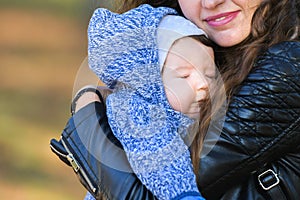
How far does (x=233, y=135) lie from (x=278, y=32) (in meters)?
0.27

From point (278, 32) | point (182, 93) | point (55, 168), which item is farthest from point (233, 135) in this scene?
point (55, 168)

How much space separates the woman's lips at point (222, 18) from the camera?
163cm

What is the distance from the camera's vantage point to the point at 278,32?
1588 millimetres

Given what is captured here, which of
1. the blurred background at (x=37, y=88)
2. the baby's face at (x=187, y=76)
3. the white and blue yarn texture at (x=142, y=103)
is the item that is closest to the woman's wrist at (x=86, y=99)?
the white and blue yarn texture at (x=142, y=103)

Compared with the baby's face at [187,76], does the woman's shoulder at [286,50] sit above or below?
above

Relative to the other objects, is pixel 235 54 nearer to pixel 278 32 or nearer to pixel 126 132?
pixel 278 32

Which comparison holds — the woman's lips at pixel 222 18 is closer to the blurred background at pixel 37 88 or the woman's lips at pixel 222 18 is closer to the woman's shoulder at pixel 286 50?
the woman's shoulder at pixel 286 50

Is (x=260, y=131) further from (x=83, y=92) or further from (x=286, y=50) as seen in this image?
(x=83, y=92)

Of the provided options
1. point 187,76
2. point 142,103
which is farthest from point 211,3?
point 142,103

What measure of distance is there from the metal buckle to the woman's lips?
1.18 ft

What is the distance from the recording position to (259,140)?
1484mm

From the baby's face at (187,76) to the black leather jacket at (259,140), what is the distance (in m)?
0.10

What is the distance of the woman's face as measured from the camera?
163cm

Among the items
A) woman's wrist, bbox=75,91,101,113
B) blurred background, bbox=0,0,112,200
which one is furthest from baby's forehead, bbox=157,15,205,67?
blurred background, bbox=0,0,112,200
